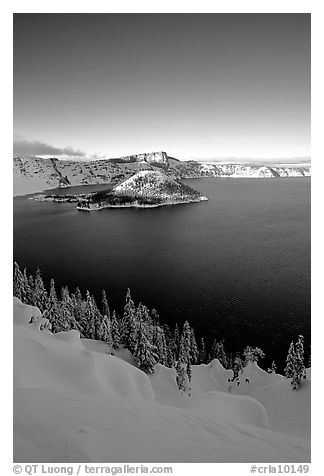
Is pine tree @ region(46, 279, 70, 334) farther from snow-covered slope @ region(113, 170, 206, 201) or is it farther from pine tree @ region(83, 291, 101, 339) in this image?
snow-covered slope @ region(113, 170, 206, 201)

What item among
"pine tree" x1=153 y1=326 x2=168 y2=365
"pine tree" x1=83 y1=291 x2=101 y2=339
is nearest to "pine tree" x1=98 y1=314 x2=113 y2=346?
"pine tree" x1=83 y1=291 x2=101 y2=339

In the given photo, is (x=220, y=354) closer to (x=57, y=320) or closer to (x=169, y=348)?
(x=169, y=348)

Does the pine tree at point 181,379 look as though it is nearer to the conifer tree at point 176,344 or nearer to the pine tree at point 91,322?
the conifer tree at point 176,344

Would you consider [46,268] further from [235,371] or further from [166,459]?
[166,459]

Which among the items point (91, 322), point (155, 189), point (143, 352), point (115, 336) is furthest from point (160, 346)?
point (155, 189)

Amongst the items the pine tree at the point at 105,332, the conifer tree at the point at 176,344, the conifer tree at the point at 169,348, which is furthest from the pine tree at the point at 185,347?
the pine tree at the point at 105,332
